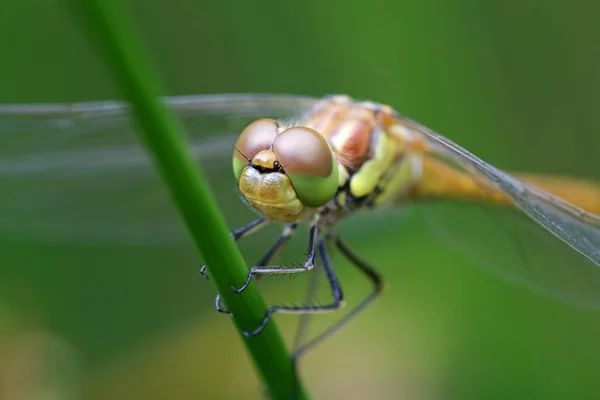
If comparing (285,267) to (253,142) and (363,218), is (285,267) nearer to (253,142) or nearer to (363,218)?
(253,142)

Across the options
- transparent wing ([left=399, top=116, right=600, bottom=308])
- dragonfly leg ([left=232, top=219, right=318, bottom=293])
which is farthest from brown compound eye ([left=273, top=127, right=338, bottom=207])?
transparent wing ([left=399, top=116, right=600, bottom=308])

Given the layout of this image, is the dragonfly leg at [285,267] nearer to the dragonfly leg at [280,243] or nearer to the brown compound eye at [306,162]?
the dragonfly leg at [280,243]

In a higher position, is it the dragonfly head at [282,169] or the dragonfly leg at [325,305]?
the dragonfly head at [282,169]

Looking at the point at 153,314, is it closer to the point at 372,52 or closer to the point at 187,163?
the point at 372,52

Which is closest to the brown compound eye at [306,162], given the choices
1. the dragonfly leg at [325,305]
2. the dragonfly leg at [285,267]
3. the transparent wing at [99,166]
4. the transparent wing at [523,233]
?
the dragonfly leg at [285,267]

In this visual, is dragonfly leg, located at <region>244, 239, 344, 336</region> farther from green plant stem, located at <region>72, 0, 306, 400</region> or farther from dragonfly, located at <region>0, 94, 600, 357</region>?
green plant stem, located at <region>72, 0, 306, 400</region>

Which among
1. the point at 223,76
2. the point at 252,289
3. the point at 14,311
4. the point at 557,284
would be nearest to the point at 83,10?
the point at 252,289
